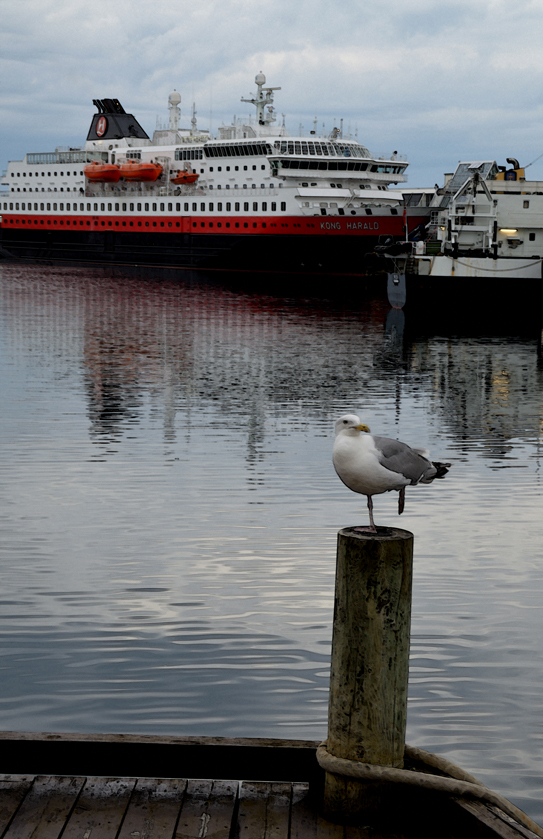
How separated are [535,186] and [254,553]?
37.1m

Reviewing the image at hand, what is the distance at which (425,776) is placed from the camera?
12.7 ft

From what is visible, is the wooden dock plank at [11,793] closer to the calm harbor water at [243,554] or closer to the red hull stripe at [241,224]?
the calm harbor water at [243,554]

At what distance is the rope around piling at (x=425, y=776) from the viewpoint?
3777mm

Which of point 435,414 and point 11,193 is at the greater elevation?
point 11,193

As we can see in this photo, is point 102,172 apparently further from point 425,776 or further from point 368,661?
point 425,776

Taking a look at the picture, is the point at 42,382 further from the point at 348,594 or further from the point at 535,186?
the point at 535,186

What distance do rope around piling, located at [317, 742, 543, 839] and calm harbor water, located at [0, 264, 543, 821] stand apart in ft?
3.08

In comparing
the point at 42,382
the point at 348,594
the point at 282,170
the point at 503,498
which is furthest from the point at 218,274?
the point at 348,594

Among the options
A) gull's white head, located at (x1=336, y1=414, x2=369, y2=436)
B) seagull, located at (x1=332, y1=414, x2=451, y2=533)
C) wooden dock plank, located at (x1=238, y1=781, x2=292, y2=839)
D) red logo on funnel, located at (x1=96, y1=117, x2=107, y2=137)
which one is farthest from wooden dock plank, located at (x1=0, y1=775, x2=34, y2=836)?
red logo on funnel, located at (x1=96, y1=117, x2=107, y2=137)

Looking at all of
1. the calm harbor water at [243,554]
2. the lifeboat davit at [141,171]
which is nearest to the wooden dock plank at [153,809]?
the calm harbor water at [243,554]

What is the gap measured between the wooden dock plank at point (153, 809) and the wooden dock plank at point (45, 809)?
0.78 ft

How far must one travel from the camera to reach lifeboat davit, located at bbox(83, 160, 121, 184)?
253ft

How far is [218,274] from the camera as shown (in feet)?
234

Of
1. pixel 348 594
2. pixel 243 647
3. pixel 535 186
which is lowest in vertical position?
pixel 243 647
